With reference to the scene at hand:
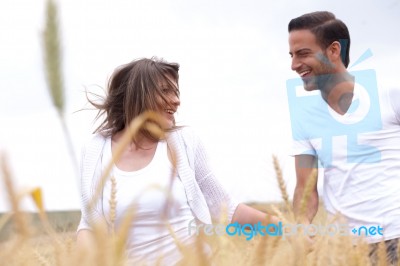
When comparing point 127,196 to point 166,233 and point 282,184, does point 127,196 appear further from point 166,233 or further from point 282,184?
point 282,184

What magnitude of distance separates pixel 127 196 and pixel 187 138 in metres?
0.38

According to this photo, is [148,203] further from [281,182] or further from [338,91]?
[281,182]

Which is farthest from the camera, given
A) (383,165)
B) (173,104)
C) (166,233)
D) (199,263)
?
(383,165)

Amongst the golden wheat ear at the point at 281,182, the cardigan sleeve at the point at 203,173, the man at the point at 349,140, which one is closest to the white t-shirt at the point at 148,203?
the cardigan sleeve at the point at 203,173

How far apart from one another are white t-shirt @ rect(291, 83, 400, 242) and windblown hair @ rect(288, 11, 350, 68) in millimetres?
298

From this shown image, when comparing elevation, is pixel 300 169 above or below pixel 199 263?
below

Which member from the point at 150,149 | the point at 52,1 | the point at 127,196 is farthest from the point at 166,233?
the point at 52,1

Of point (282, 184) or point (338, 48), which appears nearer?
point (282, 184)

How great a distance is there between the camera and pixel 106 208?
2016mm

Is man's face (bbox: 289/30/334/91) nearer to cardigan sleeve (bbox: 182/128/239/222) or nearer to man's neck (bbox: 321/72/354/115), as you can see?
man's neck (bbox: 321/72/354/115)

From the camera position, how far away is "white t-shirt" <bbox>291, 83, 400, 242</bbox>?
2.34m

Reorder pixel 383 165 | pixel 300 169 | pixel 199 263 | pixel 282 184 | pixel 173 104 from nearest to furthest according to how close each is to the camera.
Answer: pixel 199 263
pixel 282 184
pixel 173 104
pixel 383 165
pixel 300 169

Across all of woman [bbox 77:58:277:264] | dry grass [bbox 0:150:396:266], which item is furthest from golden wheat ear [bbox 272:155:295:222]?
woman [bbox 77:58:277:264]

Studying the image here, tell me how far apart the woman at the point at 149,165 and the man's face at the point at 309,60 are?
49 centimetres
